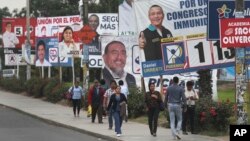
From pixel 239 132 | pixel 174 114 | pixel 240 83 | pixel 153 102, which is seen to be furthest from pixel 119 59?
pixel 239 132

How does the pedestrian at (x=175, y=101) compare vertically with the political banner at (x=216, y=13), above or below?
below

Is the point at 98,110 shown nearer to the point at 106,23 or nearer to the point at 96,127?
the point at 96,127

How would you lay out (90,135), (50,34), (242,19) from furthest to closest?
(50,34)
(90,135)
(242,19)

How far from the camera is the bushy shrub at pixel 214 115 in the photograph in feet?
61.6

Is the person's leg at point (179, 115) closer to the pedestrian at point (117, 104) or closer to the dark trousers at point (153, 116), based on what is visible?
the dark trousers at point (153, 116)

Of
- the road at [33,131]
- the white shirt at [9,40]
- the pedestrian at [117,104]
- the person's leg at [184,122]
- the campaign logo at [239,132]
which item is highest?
the white shirt at [9,40]

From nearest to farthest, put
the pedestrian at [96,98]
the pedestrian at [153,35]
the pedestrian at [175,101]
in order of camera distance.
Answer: the pedestrian at [175,101], the pedestrian at [96,98], the pedestrian at [153,35]

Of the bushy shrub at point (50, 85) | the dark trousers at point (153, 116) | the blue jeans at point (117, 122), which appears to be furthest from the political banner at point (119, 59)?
the dark trousers at point (153, 116)

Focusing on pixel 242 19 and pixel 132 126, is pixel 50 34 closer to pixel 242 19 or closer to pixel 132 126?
pixel 132 126

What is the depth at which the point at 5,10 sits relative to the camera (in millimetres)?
98875

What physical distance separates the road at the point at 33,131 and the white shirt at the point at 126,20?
832 cm

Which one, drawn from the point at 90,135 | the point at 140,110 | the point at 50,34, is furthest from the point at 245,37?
the point at 50,34

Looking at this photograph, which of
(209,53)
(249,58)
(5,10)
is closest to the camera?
(249,58)

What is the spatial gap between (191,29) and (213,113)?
4.68 m
